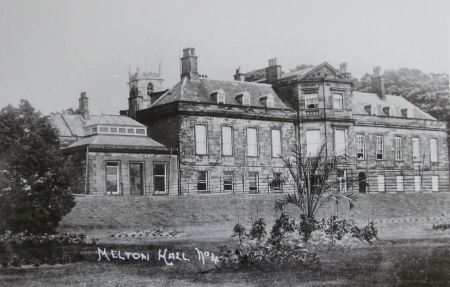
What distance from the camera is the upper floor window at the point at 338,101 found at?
92.7 feet

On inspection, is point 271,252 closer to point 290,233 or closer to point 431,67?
point 290,233

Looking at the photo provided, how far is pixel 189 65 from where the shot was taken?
89.9 ft

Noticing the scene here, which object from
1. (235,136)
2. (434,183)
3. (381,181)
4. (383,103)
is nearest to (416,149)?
(434,183)

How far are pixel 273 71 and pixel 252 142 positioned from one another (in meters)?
5.48

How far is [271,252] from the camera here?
39.2 feet

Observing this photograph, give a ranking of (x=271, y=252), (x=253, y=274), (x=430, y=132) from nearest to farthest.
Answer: (x=253, y=274) → (x=271, y=252) → (x=430, y=132)

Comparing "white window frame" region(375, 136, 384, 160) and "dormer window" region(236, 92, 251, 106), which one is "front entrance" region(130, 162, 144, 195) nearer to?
"dormer window" region(236, 92, 251, 106)

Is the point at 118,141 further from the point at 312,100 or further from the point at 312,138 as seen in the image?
the point at 312,100

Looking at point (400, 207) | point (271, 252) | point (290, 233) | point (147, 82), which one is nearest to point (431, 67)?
point (290, 233)

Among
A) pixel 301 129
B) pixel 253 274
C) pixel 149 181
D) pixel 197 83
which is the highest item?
pixel 197 83

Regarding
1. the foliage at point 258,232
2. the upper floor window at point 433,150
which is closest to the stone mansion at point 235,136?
the upper floor window at point 433,150

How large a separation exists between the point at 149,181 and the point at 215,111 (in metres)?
4.31

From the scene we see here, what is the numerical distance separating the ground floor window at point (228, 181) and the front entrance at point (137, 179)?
384 cm

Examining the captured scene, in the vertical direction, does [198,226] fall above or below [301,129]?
below
